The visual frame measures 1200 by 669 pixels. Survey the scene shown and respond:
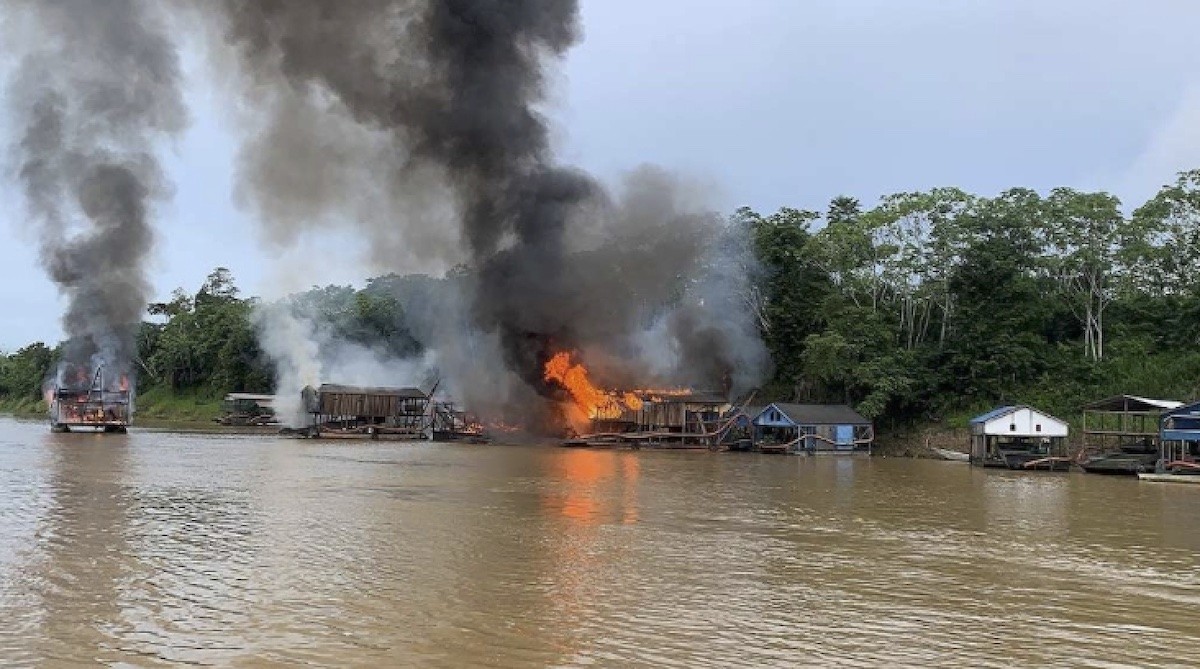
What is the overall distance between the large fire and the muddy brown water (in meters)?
26.4

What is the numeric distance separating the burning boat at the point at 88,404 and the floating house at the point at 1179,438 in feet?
189

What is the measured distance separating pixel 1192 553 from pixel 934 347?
4296 centimetres

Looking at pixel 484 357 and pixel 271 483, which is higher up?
pixel 484 357

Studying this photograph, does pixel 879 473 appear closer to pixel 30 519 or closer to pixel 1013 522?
pixel 1013 522

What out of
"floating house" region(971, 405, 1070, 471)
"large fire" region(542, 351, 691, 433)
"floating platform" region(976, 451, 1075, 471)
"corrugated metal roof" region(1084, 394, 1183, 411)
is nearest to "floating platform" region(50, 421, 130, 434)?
"large fire" region(542, 351, 691, 433)

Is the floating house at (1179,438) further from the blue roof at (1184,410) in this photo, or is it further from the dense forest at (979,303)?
the dense forest at (979,303)

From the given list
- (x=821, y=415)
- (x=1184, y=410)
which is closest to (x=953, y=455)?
(x=821, y=415)

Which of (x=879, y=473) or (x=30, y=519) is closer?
(x=30, y=519)

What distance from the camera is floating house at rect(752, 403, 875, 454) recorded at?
56312 millimetres

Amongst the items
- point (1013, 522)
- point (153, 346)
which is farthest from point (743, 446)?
point (153, 346)

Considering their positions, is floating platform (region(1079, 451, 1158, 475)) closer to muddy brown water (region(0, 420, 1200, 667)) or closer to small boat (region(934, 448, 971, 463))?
small boat (region(934, 448, 971, 463))

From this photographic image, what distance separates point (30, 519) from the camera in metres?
19.5

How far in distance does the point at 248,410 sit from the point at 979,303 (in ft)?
209

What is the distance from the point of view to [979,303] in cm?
5806
